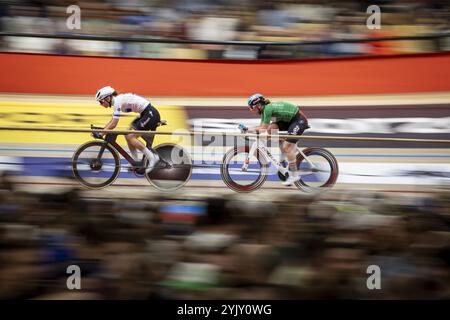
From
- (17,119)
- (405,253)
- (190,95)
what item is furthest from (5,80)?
(405,253)

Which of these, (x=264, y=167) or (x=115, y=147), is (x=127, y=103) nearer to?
(x=115, y=147)

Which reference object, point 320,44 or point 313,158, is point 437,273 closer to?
point 313,158

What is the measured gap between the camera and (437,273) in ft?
9.75

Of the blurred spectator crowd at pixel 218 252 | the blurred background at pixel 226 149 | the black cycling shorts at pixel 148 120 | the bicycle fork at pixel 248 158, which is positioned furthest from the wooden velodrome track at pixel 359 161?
the blurred spectator crowd at pixel 218 252

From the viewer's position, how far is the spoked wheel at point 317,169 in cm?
671

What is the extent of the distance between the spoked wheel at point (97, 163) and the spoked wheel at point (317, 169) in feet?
6.05

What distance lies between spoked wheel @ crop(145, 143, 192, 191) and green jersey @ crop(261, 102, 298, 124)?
100cm

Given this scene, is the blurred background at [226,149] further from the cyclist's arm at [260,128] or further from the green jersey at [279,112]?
the green jersey at [279,112]

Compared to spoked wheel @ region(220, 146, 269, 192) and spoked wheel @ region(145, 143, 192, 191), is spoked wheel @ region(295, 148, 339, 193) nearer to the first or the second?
spoked wheel @ region(220, 146, 269, 192)

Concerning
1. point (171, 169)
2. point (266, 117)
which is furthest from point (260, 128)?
point (171, 169)

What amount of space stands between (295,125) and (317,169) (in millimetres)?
714

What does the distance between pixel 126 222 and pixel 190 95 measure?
675 centimetres

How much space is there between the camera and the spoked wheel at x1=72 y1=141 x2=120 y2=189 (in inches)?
239
